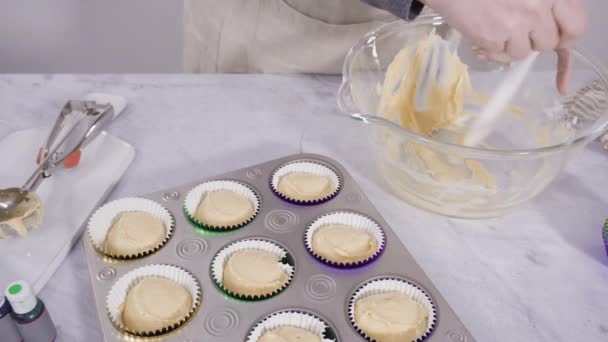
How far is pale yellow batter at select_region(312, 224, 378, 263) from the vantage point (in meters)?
0.72

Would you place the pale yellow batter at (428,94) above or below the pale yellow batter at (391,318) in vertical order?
above

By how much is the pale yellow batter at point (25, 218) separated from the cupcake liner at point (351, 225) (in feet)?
1.25

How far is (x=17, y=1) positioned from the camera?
1756 millimetres

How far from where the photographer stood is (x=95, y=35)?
1.88 m

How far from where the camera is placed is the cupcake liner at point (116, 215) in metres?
0.71

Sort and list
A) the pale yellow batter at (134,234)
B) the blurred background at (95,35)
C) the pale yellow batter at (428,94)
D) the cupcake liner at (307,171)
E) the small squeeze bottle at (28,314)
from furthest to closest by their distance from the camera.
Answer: the blurred background at (95,35) < the pale yellow batter at (428,94) < the cupcake liner at (307,171) < the pale yellow batter at (134,234) < the small squeeze bottle at (28,314)

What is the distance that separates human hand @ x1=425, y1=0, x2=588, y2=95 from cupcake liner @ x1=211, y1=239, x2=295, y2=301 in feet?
1.20

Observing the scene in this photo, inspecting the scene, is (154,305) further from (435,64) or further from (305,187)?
(435,64)

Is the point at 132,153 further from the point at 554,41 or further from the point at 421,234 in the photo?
the point at 554,41

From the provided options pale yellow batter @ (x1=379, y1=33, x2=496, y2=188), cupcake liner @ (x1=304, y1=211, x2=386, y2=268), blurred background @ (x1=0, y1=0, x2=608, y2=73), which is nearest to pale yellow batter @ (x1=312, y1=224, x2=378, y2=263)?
cupcake liner @ (x1=304, y1=211, x2=386, y2=268)

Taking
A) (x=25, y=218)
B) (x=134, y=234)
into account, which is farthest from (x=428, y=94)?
(x=25, y=218)

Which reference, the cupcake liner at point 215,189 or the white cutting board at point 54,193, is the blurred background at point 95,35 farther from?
the cupcake liner at point 215,189

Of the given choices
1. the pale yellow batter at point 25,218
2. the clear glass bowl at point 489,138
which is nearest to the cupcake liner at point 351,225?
the clear glass bowl at point 489,138

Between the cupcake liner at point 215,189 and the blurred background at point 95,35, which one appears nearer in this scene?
the cupcake liner at point 215,189
